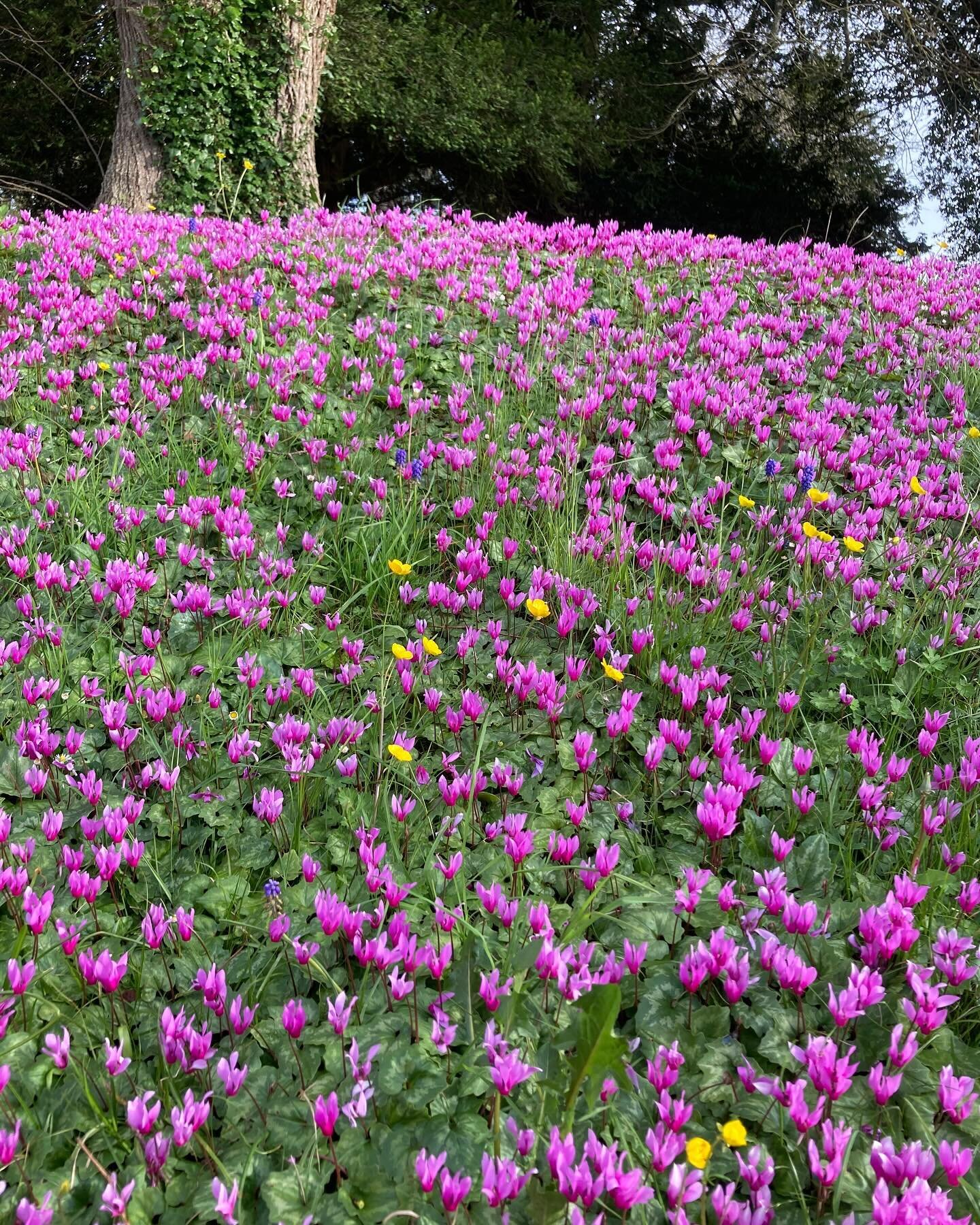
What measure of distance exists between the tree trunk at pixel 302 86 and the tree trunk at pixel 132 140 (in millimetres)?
1529

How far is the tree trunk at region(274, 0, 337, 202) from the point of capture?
1070 centimetres

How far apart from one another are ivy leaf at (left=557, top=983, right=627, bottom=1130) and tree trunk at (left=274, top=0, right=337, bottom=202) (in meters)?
11.5

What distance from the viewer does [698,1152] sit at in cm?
169

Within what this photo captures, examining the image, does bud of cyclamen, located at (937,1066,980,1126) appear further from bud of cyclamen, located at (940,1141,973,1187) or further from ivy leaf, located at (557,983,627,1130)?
ivy leaf, located at (557,983,627,1130)

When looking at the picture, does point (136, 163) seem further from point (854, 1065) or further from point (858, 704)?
point (854, 1065)

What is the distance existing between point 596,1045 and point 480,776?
1.17m

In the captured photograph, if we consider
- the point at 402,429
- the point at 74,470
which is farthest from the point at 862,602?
the point at 74,470

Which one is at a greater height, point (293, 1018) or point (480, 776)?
point (480, 776)

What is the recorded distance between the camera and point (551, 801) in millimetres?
2844

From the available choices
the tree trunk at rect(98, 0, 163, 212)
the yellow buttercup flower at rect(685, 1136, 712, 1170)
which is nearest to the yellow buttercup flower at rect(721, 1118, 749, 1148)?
the yellow buttercup flower at rect(685, 1136, 712, 1170)

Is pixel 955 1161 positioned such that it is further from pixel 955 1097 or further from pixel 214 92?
pixel 214 92

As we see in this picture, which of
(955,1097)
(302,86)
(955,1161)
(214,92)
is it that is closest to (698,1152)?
(955,1161)

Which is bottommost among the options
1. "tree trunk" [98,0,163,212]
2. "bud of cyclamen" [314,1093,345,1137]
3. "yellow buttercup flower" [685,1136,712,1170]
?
"bud of cyclamen" [314,1093,345,1137]

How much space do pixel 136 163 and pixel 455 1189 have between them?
1167 cm
